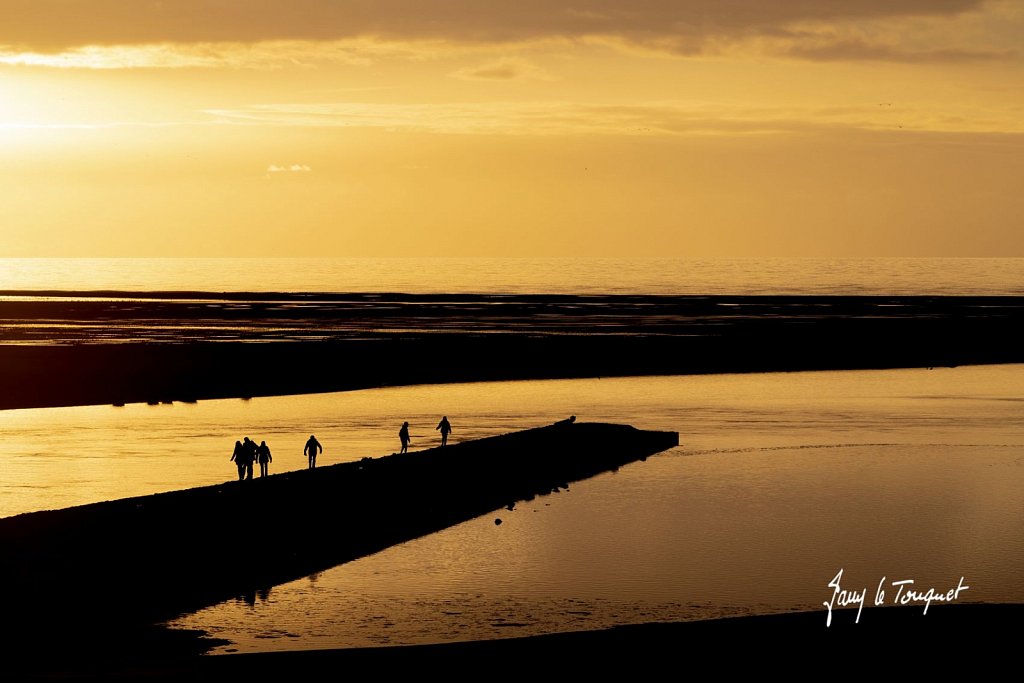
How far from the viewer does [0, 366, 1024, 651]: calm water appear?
2336 cm

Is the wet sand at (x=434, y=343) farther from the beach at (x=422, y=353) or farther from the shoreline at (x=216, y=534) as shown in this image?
the shoreline at (x=216, y=534)

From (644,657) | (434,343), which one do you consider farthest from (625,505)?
(434,343)

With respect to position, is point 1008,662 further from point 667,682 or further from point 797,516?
point 797,516

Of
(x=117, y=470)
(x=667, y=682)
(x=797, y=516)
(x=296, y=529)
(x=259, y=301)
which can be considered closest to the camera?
(x=667, y=682)

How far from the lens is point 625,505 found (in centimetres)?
3347

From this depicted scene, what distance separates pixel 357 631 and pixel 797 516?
13.9 metres

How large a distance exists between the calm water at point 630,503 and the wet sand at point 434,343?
324 inches

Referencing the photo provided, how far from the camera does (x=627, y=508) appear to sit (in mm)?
33000

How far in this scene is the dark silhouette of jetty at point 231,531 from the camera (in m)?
22.7

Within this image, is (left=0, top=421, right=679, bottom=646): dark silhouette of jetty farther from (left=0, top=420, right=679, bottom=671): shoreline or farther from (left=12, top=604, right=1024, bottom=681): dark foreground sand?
(left=12, top=604, right=1024, bottom=681): dark foreground sand

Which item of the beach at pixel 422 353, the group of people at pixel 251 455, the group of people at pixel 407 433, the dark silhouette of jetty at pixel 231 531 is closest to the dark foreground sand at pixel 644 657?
the beach at pixel 422 353

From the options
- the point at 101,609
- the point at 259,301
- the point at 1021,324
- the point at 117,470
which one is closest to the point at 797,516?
the point at 101,609

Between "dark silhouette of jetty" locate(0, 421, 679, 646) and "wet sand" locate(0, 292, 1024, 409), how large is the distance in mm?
27295
